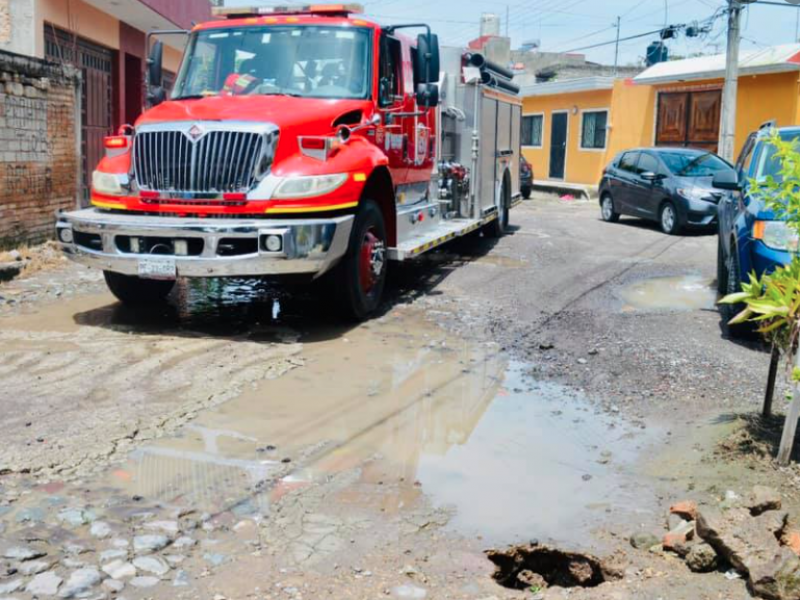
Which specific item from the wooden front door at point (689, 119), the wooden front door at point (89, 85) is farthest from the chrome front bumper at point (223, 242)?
the wooden front door at point (689, 119)

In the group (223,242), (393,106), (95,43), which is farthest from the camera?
(95,43)

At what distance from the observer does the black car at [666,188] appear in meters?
A: 15.4

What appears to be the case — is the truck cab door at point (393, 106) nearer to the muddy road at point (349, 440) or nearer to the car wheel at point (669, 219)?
the muddy road at point (349, 440)

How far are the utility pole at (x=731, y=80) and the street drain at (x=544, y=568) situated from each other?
18.0m

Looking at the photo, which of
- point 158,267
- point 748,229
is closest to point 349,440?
point 158,267

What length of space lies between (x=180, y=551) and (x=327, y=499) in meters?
0.80

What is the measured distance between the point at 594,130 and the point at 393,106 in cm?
2094

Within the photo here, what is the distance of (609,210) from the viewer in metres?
18.4

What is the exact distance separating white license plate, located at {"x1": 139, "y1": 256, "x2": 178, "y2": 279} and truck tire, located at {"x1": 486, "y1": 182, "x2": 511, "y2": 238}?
24.7 ft

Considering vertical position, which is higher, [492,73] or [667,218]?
[492,73]

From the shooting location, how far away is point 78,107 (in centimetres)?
1265

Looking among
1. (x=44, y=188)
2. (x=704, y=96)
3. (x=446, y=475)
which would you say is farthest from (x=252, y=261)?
(x=704, y=96)

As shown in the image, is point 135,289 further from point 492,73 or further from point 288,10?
point 492,73

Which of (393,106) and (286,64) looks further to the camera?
(393,106)
